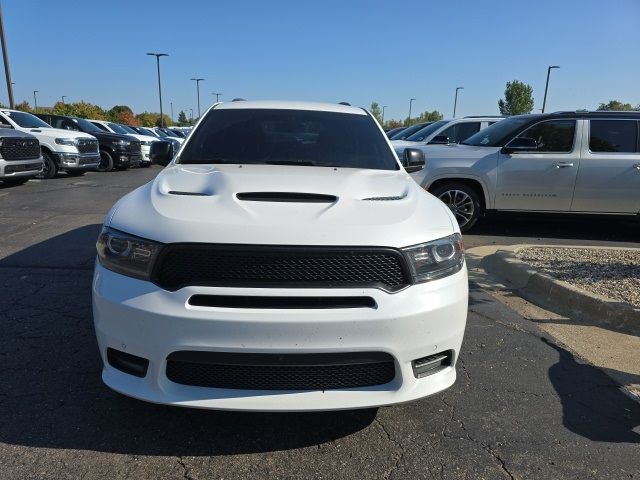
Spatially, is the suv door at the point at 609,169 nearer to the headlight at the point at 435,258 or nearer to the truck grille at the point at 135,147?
the headlight at the point at 435,258

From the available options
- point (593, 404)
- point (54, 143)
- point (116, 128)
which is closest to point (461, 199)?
point (593, 404)

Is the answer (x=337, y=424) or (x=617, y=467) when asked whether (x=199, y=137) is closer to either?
(x=337, y=424)

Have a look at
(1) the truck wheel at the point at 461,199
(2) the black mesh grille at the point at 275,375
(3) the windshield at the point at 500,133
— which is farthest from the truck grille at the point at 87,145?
(2) the black mesh grille at the point at 275,375

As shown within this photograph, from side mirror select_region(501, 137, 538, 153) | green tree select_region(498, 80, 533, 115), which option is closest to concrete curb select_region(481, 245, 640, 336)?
side mirror select_region(501, 137, 538, 153)

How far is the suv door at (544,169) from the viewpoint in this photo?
6.98 meters

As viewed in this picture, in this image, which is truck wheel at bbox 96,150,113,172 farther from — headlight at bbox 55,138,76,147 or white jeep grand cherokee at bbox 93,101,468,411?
white jeep grand cherokee at bbox 93,101,468,411

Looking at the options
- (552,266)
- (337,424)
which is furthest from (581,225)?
(337,424)

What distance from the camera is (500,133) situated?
738 centimetres

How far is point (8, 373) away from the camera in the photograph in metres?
2.99

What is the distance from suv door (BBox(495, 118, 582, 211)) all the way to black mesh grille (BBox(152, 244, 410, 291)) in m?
5.56

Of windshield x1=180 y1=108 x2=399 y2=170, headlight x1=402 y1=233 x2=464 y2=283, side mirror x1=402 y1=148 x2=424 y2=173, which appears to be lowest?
headlight x1=402 y1=233 x2=464 y2=283

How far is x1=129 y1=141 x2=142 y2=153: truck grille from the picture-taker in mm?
17047

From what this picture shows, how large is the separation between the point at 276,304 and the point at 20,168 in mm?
11325

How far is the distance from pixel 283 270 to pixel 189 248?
0.43m
